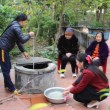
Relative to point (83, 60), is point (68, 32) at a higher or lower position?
higher

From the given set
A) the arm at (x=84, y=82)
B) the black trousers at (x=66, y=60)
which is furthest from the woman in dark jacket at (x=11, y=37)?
the black trousers at (x=66, y=60)

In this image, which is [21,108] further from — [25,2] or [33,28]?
[33,28]

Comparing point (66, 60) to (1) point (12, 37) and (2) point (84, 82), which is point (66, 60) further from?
(2) point (84, 82)

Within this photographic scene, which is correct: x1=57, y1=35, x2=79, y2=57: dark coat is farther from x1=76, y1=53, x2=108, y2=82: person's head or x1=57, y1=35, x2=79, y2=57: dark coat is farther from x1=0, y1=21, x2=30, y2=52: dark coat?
x1=76, y1=53, x2=108, y2=82: person's head

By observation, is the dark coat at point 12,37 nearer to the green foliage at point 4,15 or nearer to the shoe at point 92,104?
the shoe at point 92,104

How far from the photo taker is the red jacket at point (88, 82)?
4059 millimetres

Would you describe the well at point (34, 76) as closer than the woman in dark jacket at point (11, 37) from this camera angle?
No

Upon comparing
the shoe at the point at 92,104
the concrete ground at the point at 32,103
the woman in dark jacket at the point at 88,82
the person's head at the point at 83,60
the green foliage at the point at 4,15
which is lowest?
the concrete ground at the point at 32,103

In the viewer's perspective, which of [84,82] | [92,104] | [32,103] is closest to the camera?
[84,82]

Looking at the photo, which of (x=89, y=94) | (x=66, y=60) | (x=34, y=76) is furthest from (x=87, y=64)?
(x=66, y=60)

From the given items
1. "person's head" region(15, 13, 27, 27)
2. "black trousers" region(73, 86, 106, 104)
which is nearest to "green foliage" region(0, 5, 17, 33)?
"person's head" region(15, 13, 27, 27)

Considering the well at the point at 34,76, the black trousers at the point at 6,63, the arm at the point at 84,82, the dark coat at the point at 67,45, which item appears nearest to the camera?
the arm at the point at 84,82

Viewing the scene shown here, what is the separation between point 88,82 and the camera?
4125 mm

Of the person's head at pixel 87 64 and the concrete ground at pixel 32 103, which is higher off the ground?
the person's head at pixel 87 64
